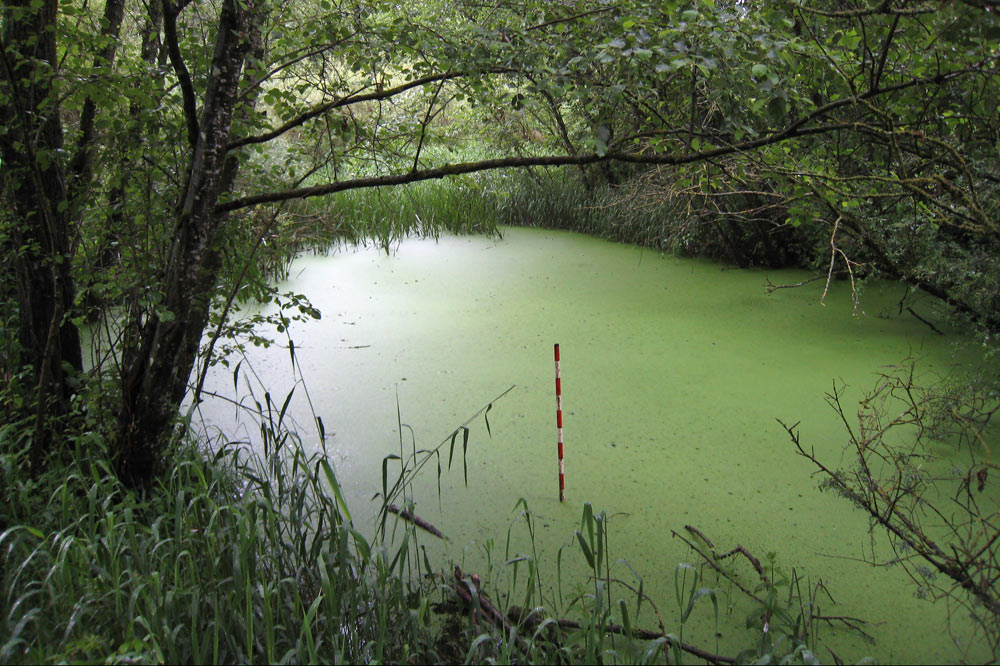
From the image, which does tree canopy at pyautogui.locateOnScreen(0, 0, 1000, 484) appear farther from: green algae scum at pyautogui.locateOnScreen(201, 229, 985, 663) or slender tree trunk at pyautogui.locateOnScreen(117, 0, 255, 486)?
green algae scum at pyautogui.locateOnScreen(201, 229, 985, 663)

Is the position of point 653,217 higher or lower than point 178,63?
lower

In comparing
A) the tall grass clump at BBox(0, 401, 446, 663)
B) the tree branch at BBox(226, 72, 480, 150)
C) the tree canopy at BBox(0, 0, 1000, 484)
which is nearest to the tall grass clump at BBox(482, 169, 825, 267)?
the tree canopy at BBox(0, 0, 1000, 484)

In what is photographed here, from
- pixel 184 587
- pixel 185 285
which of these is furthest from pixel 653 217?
pixel 184 587

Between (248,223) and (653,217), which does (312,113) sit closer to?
(248,223)

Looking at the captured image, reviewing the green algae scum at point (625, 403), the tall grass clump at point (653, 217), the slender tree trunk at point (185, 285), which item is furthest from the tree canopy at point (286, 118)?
the tall grass clump at point (653, 217)

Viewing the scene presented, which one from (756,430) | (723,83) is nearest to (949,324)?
(756,430)

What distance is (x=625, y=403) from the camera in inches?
108

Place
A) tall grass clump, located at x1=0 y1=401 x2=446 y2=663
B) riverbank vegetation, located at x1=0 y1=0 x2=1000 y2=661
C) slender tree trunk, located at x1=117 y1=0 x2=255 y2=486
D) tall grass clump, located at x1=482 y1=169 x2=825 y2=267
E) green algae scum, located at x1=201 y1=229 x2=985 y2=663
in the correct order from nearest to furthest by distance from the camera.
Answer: tall grass clump, located at x1=0 y1=401 x2=446 y2=663, riverbank vegetation, located at x1=0 y1=0 x2=1000 y2=661, slender tree trunk, located at x1=117 y1=0 x2=255 y2=486, green algae scum, located at x1=201 y1=229 x2=985 y2=663, tall grass clump, located at x1=482 y1=169 x2=825 y2=267

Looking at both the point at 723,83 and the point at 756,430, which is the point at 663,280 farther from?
the point at 723,83

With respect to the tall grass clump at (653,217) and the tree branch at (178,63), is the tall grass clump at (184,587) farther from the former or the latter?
the tall grass clump at (653,217)

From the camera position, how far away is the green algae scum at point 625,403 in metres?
1.86

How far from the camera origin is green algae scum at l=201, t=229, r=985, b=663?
73.2 inches

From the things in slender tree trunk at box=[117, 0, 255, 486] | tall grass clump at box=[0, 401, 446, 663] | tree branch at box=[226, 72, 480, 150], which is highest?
tree branch at box=[226, 72, 480, 150]

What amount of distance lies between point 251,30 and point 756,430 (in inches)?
74.1
